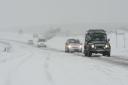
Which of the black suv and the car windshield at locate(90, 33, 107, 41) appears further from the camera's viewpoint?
the car windshield at locate(90, 33, 107, 41)

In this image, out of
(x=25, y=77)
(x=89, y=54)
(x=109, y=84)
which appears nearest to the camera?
A: (x=109, y=84)

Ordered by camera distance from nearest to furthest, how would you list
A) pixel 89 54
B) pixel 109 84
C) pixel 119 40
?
1. pixel 109 84
2. pixel 89 54
3. pixel 119 40

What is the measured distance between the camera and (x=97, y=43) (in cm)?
3344

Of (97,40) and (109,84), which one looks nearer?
(109,84)

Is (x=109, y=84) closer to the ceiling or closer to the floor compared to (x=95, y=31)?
closer to the floor

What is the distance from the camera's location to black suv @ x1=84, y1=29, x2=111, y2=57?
33.2 metres

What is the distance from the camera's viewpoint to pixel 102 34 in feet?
113

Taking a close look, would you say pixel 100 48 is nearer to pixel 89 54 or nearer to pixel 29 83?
pixel 89 54

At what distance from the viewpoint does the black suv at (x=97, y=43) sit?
33.2 metres

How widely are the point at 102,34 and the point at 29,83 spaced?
22.4 metres

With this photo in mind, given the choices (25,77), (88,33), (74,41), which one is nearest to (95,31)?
(88,33)

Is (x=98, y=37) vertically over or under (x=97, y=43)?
over

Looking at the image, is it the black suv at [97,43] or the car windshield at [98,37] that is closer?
the black suv at [97,43]

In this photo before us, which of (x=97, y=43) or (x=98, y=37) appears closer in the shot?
(x=97, y=43)
